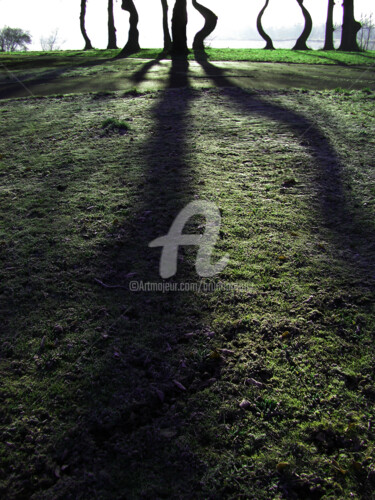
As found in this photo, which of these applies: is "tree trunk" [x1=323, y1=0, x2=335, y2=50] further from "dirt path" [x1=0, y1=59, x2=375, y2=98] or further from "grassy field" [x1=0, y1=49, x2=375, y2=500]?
"grassy field" [x1=0, y1=49, x2=375, y2=500]

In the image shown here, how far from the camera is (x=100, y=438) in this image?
1.75m

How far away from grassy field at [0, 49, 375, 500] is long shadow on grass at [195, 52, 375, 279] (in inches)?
0.9

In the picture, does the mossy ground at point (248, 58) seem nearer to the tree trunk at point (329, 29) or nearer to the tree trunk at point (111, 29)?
Answer: the tree trunk at point (329, 29)

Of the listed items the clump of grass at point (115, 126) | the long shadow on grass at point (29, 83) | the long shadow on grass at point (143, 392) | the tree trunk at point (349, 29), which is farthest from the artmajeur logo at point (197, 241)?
the tree trunk at point (349, 29)

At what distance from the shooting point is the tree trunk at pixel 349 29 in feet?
74.9

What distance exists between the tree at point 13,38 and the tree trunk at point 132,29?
39.3m

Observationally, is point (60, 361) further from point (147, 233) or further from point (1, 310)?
point (147, 233)

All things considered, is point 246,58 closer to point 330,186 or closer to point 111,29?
point 330,186

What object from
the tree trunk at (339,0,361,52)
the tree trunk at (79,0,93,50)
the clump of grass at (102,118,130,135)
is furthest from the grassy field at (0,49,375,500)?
the tree trunk at (79,0,93,50)

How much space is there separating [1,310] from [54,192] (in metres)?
1.80

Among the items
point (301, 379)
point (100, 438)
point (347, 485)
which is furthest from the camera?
point (301, 379)

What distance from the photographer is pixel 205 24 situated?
857 inches

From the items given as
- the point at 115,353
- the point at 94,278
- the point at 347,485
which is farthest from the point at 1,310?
the point at 347,485

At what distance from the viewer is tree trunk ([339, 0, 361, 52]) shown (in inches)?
899
